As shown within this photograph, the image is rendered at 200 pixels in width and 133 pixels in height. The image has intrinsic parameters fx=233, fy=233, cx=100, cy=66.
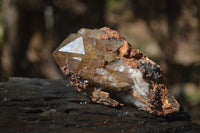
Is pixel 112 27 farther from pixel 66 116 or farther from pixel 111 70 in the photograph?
pixel 66 116

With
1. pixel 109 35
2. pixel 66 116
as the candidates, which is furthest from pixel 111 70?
pixel 66 116

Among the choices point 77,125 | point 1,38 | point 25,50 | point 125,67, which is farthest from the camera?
point 25,50

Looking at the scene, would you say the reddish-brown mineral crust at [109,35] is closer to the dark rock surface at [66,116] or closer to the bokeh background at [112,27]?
the dark rock surface at [66,116]

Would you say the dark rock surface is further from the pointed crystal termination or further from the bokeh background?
the bokeh background

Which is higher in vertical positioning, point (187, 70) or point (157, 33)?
point (157, 33)

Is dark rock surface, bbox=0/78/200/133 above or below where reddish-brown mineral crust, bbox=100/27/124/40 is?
below

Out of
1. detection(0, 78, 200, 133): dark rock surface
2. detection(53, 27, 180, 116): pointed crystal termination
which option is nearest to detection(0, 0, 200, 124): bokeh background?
detection(0, 78, 200, 133): dark rock surface

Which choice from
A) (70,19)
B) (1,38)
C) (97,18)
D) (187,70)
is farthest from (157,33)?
(1,38)

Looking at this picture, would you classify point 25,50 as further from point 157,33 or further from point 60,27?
point 157,33
